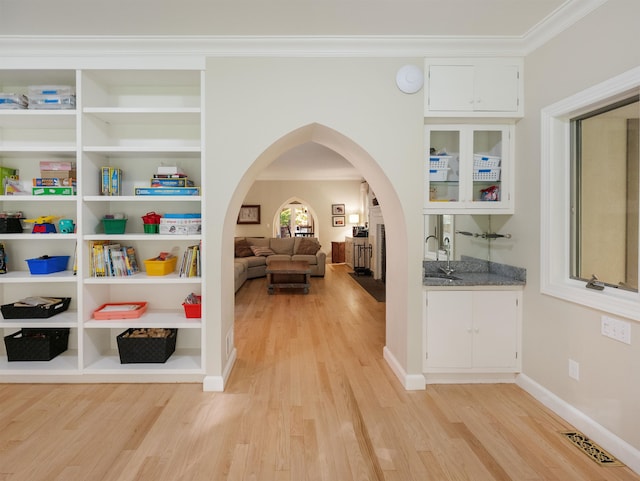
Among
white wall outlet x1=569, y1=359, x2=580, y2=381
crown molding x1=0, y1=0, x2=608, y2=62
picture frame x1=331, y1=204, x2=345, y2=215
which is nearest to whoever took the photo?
white wall outlet x1=569, y1=359, x2=580, y2=381

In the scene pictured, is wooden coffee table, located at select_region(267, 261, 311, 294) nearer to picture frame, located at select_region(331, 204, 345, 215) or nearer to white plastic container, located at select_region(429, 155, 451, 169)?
picture frame, located at select_region(331, 204, 345, 215)

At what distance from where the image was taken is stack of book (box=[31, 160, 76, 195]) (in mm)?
2967

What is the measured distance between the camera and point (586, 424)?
90.1 inches

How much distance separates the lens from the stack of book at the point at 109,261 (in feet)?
9.85

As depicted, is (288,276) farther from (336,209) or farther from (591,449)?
(591,449)

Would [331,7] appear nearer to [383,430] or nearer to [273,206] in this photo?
[383,430]

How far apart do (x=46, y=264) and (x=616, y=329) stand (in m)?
3.99

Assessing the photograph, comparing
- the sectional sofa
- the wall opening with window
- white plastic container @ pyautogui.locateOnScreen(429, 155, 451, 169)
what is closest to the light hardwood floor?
the wall opening with window

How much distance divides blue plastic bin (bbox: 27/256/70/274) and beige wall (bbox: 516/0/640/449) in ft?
12.5

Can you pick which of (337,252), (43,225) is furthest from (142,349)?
(337,252)

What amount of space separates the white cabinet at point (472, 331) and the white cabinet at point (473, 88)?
1.42 metres

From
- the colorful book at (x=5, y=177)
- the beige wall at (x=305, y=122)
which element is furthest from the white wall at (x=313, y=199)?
the beige wall at (x=305, y=122)

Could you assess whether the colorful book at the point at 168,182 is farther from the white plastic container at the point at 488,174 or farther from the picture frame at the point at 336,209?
the picture frame at the point at 336,209

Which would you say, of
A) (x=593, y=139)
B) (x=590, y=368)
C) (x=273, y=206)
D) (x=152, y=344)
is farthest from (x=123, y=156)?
(x=273, y=206)
